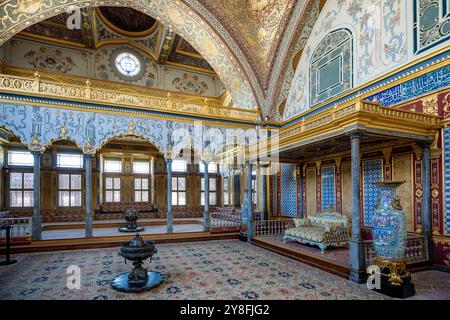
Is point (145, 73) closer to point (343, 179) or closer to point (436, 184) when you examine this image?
point (343, 179)

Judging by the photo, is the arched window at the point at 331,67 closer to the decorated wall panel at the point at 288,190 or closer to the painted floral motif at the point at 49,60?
the decorated wall panel at the point at 288,190

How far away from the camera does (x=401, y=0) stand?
241 inches

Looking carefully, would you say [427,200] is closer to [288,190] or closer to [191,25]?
[288,190]

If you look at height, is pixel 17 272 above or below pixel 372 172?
below

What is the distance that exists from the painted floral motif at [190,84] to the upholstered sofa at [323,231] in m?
8.90

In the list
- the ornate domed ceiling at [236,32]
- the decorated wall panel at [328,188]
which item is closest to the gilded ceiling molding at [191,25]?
the ornate domed ceiling at [236,32]

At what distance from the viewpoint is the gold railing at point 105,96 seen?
7632 millimetres

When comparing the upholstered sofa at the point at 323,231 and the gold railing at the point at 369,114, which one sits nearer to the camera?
the gold railing at the point at 369,114

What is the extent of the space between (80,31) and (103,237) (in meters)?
8.56

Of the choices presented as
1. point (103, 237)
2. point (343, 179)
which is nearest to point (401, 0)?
point (343, 179)

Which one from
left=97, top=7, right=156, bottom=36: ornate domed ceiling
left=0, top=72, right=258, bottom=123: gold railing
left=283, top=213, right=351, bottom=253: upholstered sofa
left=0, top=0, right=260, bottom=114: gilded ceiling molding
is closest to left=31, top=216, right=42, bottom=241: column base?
left=0, top=72, right=258, bottom=123: gold railing

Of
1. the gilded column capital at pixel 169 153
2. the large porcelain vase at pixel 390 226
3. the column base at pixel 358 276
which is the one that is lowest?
the column base at pixel 358 276

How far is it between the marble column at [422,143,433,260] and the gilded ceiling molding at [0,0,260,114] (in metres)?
6.19

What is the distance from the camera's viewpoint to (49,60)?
36.8ft
